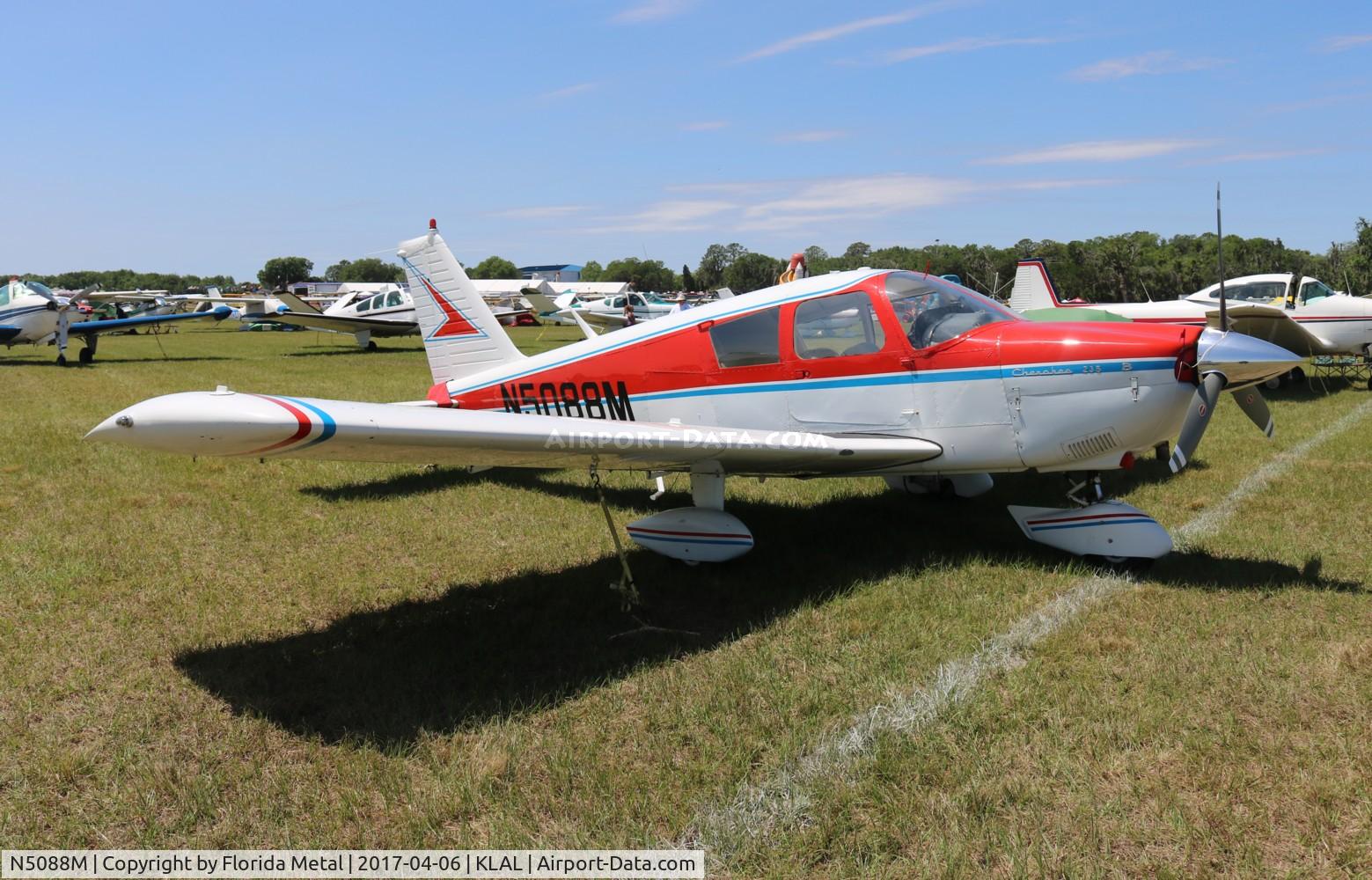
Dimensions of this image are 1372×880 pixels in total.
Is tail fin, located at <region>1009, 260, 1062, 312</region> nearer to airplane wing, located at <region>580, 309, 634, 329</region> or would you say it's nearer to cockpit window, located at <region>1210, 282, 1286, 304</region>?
cockpit window, located at <region>1210, 282, 1286, 304</region>

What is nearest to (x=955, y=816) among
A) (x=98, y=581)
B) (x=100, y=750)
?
(x=100, y=750)

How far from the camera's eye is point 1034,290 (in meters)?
15.3

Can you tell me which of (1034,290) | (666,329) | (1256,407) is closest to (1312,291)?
(1034,290)

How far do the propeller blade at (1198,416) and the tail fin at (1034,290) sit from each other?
1036 centimetres

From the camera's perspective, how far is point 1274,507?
729 cm

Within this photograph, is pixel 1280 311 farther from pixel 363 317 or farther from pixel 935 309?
pixel 363 317

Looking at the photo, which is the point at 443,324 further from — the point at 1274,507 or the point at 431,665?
the point at 1274,507

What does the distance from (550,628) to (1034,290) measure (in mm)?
12806

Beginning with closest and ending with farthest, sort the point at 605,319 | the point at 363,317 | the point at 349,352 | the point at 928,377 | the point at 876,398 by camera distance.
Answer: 1. the point at 928,377
2. the point at 876,398
3. the point at 349,352
4. the point at 363,317
5. the point at 605,319

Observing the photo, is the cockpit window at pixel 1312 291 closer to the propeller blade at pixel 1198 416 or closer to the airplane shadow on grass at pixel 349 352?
the propeller blade at pixel 1198 416

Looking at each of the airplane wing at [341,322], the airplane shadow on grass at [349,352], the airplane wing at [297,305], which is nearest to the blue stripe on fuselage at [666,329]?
the airplane shadow on grass at [349,352]

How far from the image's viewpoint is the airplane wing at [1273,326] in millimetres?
15242

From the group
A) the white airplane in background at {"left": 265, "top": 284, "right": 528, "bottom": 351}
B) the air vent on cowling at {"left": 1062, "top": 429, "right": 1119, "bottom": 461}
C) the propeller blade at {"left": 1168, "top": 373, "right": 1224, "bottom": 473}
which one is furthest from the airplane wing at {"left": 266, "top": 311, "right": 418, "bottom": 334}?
the propeller blade at {"left": 1168, "top": 373, "right": 1224, "bottom": 473}

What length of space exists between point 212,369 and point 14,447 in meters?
11.9
